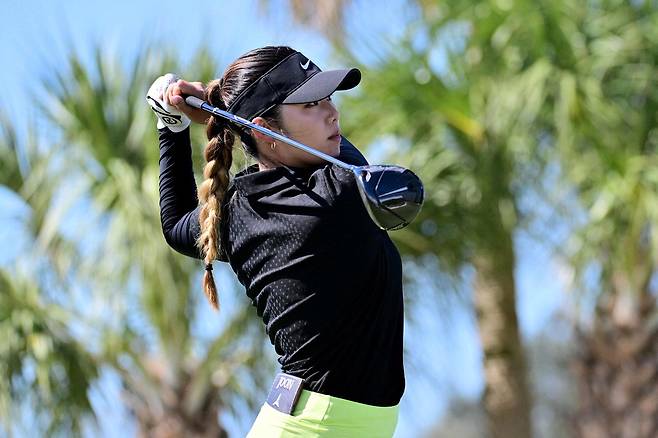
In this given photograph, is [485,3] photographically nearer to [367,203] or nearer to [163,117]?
[163,117]


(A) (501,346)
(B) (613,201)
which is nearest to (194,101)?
(B) (613,201)

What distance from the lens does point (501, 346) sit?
31.7 ft

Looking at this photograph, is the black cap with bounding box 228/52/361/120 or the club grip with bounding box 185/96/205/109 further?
the club grip with bounding box 185/96/205/109

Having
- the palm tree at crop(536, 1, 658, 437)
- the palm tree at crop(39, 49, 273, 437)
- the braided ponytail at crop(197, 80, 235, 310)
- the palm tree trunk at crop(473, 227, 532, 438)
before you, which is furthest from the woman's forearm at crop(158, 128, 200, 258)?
the palm tree trunk at crop(473, 227, 532, 438)

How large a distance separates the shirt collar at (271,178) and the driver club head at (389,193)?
0.24m

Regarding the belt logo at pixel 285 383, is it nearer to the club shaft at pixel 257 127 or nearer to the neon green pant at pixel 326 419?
the neon green pant at pixel 326 419

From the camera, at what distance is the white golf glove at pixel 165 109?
131 inches

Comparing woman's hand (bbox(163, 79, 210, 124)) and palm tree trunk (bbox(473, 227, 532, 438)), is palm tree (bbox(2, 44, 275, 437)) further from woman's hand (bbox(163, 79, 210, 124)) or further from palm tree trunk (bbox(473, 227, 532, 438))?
woman's hand (bbox(163, 79, 210, 124))

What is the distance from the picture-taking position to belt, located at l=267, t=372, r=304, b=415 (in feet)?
9.56

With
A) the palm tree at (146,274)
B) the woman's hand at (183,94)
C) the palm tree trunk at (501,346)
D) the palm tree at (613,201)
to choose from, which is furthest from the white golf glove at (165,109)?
the palm tree trunk at (501,346)

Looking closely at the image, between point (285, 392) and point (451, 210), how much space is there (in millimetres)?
6429

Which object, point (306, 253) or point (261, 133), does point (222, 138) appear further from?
point (306, 253)

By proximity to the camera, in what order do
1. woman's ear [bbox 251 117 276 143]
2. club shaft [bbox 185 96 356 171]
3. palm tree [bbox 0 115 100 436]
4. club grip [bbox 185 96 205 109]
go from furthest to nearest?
palm tree [bbox 0 115 100 436]
club grip [bbox 185 96 205 109]
woman's ear [bbox 251 117 276 143]
club shaft [bbox 185 96 356 171]

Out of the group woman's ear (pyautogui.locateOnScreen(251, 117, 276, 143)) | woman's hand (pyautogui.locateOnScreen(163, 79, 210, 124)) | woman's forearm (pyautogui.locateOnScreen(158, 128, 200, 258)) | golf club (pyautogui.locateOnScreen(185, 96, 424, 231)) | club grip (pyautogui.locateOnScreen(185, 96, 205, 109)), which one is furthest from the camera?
woman's forearm (pyautogui.locateOnScreen(158, 128, 200, 258))
